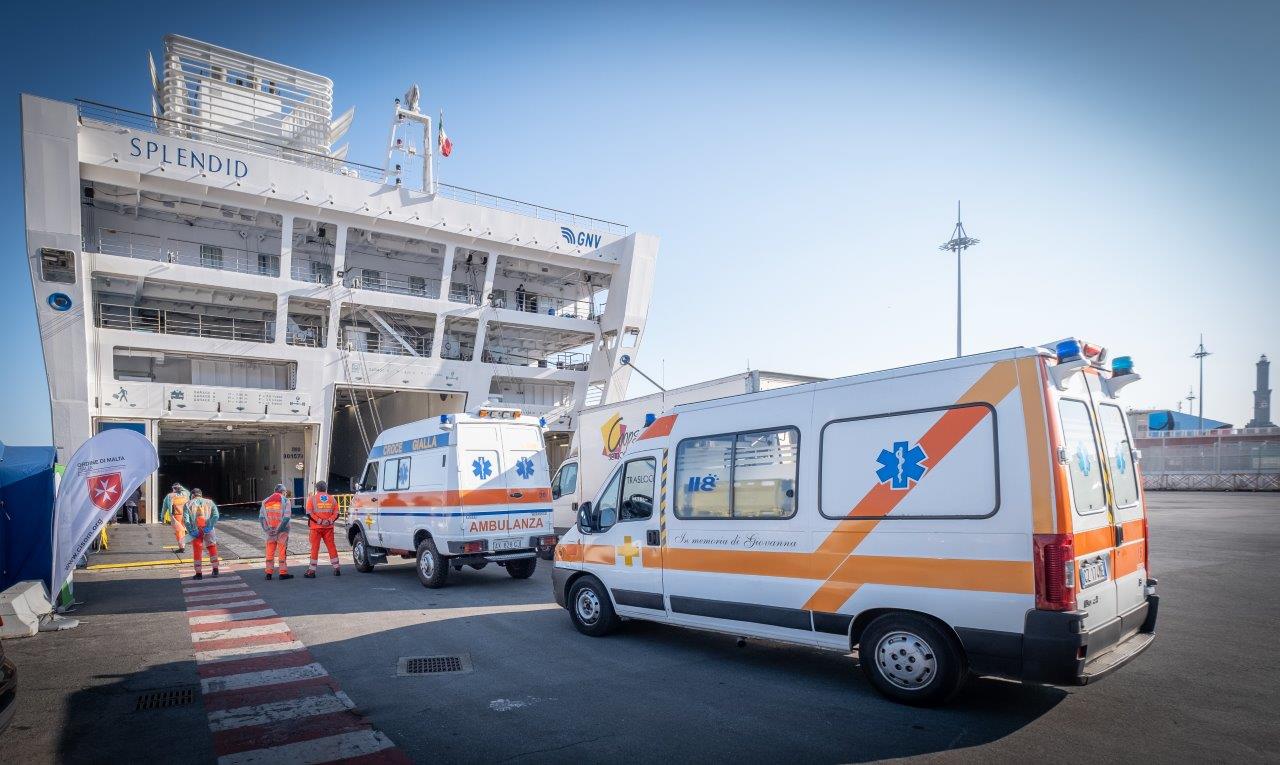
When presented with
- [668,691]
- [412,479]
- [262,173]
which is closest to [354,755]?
[668,691]

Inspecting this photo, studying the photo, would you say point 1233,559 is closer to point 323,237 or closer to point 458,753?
point 458,753

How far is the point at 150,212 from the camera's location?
27.1 metres

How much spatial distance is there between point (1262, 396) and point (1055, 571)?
8984 cm

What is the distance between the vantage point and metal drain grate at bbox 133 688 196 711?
5.16m

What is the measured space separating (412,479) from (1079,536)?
32.0ft

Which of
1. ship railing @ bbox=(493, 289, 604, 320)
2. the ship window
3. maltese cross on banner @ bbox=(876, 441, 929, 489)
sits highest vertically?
ship railing @ bbox=(493, 289, 604, 320)

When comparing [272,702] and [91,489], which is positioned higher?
[91,489]

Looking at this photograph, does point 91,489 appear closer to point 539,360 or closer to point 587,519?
point 587,519

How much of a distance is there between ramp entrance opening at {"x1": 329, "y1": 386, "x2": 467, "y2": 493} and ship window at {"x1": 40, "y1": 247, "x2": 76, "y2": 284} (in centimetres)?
1157

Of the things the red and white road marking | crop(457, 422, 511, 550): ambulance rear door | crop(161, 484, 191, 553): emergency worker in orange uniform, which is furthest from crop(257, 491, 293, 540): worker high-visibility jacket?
crop(161, 484, 191, 553): emergency worker in orange uniform

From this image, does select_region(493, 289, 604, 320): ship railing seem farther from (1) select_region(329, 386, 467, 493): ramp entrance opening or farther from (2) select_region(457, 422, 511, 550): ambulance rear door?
(2) select_region(457, 422, 511, 550): ambulance rear door

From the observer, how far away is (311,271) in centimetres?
3095

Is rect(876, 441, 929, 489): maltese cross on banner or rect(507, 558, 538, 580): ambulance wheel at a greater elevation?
rect(876, 441, 929, 489): maltese cross on banner

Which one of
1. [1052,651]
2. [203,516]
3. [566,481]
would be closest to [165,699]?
[1052,651]
